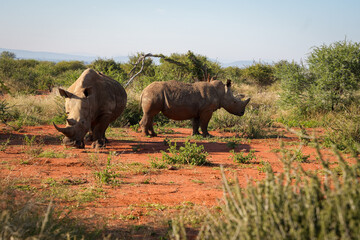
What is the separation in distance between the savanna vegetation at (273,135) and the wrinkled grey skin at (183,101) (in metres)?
1.10

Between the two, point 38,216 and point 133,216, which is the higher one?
point 38,216

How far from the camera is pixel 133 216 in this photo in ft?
12.6

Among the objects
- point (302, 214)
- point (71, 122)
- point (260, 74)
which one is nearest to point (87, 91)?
point (71, 122)

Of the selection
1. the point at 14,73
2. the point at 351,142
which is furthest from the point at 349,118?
the point at 14,73

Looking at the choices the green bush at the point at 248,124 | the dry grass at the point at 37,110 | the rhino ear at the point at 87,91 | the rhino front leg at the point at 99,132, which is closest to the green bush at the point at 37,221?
the rhino ear at the point at 87,91

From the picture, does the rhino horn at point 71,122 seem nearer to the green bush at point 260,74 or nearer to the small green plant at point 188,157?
the small green plant at point 188,157

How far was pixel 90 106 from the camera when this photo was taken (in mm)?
7070

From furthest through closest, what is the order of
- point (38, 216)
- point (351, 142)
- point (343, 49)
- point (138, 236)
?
point (343, 49)
point (351, 142)
point (138, 236)
point (38, 216)

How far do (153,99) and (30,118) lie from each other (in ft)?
16.6

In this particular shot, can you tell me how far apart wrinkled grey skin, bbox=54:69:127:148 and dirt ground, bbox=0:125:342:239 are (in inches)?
17.2

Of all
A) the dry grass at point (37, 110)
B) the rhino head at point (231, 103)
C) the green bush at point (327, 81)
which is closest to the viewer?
the rhino head at point (231, 103)

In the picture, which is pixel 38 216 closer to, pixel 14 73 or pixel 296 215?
pixel 296 215

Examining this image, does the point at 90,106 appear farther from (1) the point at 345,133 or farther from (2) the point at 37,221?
(1) the point at 345,133

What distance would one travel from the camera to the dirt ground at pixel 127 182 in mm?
3789
